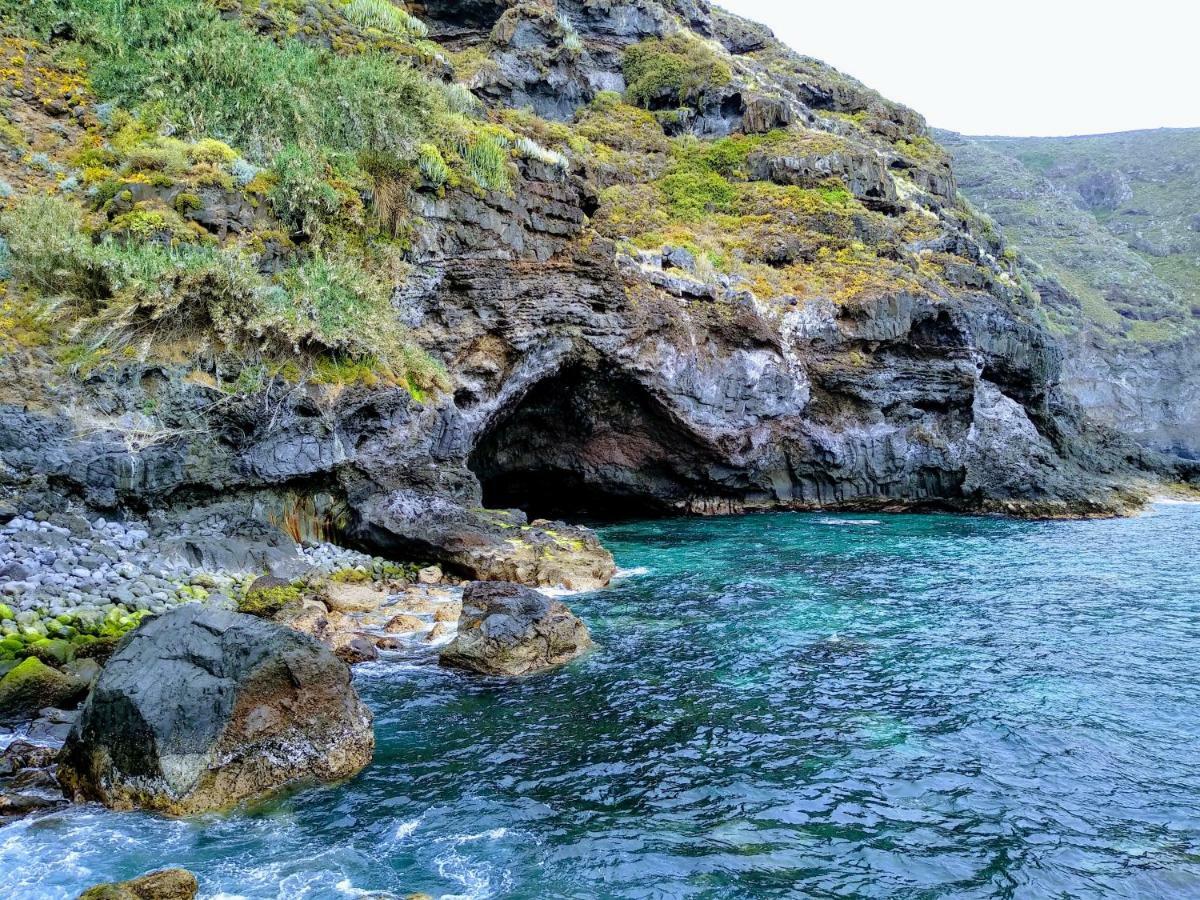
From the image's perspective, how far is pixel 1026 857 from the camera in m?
7.79

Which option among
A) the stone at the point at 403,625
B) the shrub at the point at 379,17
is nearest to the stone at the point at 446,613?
the stone at the point at 403,625

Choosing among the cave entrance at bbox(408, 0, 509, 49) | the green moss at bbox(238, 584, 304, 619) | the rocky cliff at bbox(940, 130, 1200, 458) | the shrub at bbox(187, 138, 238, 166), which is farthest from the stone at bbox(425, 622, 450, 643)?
the rocky cliff at bbox(940, 130, 1200, 458)

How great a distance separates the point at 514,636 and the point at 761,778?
5.60 m

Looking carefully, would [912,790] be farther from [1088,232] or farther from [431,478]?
[1088,232]

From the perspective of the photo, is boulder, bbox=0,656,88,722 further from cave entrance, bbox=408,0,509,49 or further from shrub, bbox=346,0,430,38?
cave entrance, bbox=408,0,509,49

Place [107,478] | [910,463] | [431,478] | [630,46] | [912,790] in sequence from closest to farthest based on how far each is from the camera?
[912,790] < [107,478] < [431,478] < [910,463] < [630,46]

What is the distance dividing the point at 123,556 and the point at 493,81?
3800 cm

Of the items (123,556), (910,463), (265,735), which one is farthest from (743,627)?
A: (910,463)

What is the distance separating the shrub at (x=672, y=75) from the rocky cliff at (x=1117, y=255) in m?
53.1

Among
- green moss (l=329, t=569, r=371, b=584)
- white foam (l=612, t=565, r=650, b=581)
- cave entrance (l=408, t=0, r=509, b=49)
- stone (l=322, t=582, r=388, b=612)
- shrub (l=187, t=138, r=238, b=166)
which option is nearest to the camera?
stone (l=322, t=582, r=388, b=612)

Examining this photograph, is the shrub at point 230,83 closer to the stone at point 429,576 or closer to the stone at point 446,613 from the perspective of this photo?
the stone at point 429,576

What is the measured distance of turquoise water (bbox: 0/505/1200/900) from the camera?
749 centimetres

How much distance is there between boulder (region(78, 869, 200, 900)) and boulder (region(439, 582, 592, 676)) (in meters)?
6.58

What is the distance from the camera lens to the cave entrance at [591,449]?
101 ft
